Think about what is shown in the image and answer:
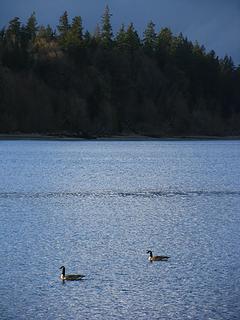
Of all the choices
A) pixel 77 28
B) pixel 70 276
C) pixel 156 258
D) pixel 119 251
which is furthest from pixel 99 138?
pixel 70 276

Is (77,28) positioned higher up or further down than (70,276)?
higher up

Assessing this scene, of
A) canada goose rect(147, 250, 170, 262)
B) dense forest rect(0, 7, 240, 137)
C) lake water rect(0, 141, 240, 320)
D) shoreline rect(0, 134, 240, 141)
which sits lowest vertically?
shoreline rect(0, 134, 240, 141)

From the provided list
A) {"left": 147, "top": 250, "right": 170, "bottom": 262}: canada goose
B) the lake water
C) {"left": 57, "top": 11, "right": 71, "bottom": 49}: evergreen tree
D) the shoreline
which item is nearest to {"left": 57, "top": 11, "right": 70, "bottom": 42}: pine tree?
{"left": 57, "top": 11, "right": 71, "bottom": 49}: evergreen tree

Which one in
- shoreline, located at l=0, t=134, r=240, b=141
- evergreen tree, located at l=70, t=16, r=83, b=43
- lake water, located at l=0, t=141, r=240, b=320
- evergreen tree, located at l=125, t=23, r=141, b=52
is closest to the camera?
lake water, located at l=0, t=141, r=240, b=320

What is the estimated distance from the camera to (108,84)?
145750mm

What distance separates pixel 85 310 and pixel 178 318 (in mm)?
2246

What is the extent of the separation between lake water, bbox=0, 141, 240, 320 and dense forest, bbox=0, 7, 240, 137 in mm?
88578

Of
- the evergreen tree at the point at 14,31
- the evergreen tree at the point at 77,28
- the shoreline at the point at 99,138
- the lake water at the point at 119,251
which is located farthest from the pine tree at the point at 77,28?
the lake water at the point at 119,251

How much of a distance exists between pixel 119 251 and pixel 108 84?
124 meters

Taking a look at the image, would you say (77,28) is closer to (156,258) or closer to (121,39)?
(121,39)

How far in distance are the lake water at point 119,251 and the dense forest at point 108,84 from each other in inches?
3487

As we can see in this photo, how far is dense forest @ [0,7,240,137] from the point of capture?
5231 inches

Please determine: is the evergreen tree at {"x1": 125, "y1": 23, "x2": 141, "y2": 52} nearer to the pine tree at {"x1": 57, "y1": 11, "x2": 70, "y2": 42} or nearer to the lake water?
the pine tree at {"x1": 57, "y1": 11, "x2": 70, "y2": 42}

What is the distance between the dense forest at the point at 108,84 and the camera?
436 feet
